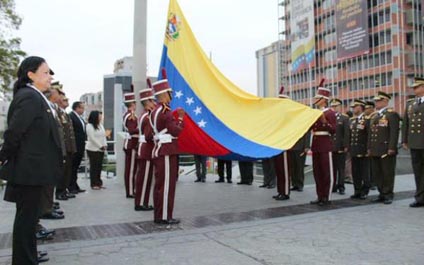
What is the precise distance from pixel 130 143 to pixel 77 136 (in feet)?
4.91

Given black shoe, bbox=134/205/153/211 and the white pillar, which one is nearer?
black shoe, bbox=134/205/153/211

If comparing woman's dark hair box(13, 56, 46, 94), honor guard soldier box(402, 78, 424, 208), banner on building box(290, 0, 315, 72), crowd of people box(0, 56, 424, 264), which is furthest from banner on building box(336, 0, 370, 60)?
woman's dark hair box(13, 56, 46, 94)

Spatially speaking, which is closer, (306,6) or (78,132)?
(78,132)

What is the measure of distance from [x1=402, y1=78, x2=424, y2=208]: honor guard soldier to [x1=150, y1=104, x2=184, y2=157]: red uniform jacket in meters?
4.21

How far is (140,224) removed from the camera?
6.50 meters

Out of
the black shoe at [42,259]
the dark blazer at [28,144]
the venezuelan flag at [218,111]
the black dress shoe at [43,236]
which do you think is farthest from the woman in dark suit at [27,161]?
the venezuelan flag at [218,111]

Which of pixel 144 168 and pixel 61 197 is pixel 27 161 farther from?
pixel 61 197

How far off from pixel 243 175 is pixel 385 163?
4352 mm

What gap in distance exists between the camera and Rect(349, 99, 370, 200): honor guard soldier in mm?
9039

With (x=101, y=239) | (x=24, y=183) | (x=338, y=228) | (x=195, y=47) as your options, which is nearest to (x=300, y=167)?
(x=195, y=47)

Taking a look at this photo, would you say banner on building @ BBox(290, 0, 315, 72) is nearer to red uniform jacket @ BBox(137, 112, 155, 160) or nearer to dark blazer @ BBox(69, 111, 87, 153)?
dark blazer @ BBox(69, 111, 87, 153)

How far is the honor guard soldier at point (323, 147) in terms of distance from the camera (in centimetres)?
812

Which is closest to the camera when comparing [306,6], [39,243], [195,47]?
[39,243]

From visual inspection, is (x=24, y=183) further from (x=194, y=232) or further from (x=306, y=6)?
(x=306, y=6)
